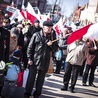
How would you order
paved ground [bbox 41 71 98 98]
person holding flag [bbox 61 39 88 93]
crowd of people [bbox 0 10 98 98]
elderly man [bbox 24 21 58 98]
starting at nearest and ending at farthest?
crowd of people [bbox 0 10 98 98] → elderly man [bbox 24 21 58 98] → paved ground [bbox 41 71 98 98] → person holding flag [bbox 61 39 88 93]

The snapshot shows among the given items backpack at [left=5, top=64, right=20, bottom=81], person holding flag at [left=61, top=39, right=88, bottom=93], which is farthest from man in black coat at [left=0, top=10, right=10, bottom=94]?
person holding flag at [left=61, top=39, right=88, bottom=93]

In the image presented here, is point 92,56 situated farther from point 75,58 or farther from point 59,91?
point 59,91

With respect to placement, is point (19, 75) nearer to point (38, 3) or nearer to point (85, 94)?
point (85, 94)

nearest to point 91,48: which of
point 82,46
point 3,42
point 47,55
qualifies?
point 82,46

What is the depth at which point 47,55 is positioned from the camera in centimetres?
683

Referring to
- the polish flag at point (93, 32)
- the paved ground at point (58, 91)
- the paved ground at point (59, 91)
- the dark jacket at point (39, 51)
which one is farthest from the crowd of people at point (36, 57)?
the polish flag at point (93, 32)

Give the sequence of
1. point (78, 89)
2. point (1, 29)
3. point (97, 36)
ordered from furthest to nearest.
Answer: point (78, 89)
point (97, 36)
point (1, 29)

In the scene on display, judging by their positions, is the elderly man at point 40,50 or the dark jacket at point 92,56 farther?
the dark jacket at point 92,56

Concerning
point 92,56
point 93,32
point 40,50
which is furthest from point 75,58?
point 93,32

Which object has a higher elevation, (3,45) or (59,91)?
(3,45)

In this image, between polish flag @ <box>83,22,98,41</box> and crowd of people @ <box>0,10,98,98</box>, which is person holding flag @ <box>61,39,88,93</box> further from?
polish flag @ <box>83,22,98,41</box>

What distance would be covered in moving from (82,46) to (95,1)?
10288cm

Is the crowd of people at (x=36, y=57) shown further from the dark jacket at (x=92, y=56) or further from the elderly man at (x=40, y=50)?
the dark jacket at (x=92, y=56)

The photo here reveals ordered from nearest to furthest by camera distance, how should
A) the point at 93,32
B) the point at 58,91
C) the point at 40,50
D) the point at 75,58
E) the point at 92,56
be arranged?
the point at 93,32, the point at 40,50, the point at 75,58, the point at 58,91, the point at 92,56
